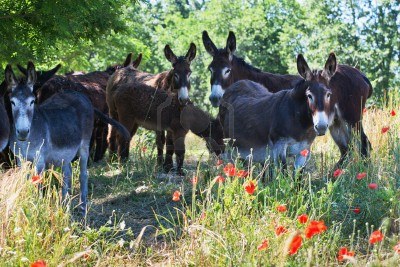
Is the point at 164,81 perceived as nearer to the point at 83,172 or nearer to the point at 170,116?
the point at 170,116

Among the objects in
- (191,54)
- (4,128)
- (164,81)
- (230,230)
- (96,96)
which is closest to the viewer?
(230,230)

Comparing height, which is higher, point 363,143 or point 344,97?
point 344,97

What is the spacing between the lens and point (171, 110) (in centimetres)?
1010

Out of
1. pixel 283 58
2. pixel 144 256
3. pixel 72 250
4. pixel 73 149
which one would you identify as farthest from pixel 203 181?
pixel 283 58

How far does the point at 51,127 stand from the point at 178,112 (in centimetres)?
301

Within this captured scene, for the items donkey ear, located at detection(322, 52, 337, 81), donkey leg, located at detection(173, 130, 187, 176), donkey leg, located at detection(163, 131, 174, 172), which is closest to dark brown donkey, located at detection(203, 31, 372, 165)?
donkey leg, located at detection(173, 130, 187, 176)

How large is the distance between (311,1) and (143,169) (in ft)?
53.8

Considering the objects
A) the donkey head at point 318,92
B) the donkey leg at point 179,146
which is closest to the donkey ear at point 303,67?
the donkey head at point 318,92

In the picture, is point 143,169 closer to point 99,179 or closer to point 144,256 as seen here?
point 99,179

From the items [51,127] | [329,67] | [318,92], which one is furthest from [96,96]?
[318,92]

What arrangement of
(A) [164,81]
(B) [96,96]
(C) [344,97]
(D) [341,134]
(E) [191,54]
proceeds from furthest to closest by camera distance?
(B) [96,96] < (A) [164,81] < (E) [191,54] < (D) [341,134] < (C) [344,97]

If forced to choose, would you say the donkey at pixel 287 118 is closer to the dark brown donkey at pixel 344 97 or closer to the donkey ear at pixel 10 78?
the dark brown donkey at pixel 344 97

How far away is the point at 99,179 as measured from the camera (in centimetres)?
911

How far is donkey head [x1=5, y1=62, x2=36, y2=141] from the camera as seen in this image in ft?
21.3
